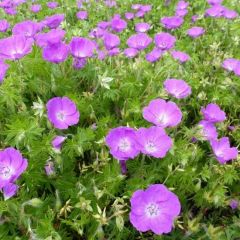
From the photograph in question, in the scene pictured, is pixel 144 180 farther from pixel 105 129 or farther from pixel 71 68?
pixel 71 68

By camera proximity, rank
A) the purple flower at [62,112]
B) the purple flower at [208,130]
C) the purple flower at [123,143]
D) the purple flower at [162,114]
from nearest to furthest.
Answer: the purple flower at [123,143] < the purple flower at [62,112] < the purple flower at [162,114] < the purple flower at [208,130]

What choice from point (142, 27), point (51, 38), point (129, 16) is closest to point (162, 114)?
point (51, 38)

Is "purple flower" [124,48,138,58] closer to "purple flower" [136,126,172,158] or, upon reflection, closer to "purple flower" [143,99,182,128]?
"purple flower" [143,99,182,128]

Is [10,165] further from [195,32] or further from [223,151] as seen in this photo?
[195,32]

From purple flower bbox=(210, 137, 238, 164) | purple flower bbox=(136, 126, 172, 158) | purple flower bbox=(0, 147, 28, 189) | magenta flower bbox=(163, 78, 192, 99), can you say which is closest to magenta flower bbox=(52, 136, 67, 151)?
purple flower bbox=(0, 147, 28, 189)

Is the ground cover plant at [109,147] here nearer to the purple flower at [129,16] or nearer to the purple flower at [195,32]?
the purple flower at [195,32]

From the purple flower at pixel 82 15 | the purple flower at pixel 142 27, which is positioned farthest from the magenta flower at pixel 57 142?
the purple flower at pixel 82 15
